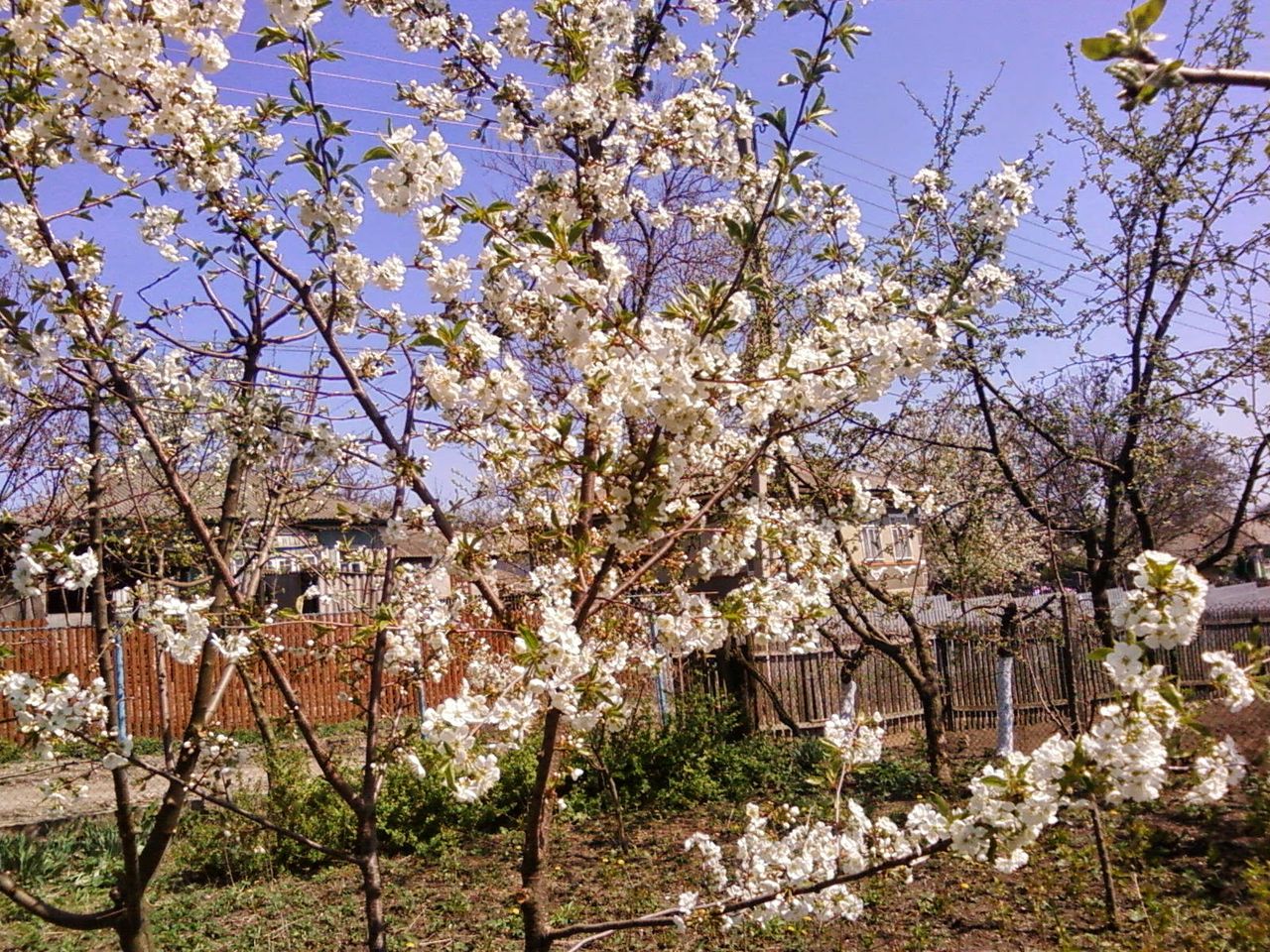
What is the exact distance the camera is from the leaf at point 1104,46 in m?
1.10

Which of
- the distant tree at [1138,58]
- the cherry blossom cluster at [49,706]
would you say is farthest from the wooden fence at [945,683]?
the distant tree at [1138,58]

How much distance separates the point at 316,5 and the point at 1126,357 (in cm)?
535

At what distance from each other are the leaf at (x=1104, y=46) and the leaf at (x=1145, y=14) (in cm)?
3

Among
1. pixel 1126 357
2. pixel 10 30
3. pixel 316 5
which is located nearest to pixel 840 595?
pixel 1126 357

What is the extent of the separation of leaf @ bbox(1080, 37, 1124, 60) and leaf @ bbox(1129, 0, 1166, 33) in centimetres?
3

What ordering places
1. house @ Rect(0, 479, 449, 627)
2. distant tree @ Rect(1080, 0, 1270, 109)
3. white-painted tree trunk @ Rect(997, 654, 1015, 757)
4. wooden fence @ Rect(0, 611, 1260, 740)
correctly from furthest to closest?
wooden fence @ Rect(0, 611, 1260, 740)
white-painted tree trunk @ Rect(997, 654, 1015, 757)
house @ Rect(0, 479, 449, 627)
distant tree @ Rect(1080, 0, 1270, 109)

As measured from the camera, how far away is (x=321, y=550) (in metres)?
4.20

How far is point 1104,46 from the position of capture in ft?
3.62

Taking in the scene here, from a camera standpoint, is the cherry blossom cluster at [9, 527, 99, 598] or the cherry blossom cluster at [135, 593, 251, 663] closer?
the cherry blossom cluster at [135, 593, 251, 663]

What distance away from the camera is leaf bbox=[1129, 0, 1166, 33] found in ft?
3.56

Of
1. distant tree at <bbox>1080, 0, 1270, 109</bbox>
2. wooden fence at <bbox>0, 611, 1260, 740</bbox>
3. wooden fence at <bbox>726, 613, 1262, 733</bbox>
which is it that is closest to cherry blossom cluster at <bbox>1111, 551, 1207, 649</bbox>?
Result: distant tree at <bbox>1080, 0, 1270, 109</bbox>

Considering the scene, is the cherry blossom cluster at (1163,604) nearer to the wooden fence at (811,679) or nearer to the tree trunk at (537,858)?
the tree trunk at (537,858)

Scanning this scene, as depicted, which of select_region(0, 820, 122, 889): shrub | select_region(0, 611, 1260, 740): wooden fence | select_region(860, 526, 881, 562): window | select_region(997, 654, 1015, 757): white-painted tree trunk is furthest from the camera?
select_region(0, 611, 1260, 740): wooden fence

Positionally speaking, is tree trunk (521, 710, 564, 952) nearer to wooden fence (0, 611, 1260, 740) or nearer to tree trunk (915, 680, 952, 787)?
wooden fence (0, 611, 1260, 740)
